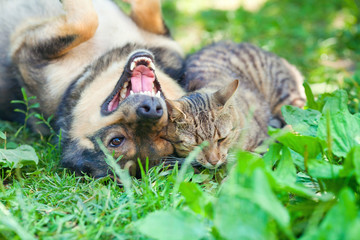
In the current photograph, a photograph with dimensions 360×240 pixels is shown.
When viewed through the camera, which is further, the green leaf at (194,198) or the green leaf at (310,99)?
the green leaf at (310,99)

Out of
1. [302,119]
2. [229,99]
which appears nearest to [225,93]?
[229,99]

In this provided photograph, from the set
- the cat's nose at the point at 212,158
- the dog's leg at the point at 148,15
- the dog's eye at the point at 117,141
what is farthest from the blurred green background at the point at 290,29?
the dog's eye at the point at 117,141

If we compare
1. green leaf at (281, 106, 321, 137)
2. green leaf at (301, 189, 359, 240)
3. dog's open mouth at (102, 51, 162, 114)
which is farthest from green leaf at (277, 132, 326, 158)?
dog's open mouth at (102, 51, 162, 114)

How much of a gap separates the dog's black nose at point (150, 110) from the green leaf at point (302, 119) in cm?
99

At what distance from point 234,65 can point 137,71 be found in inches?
64.3

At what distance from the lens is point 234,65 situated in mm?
4645

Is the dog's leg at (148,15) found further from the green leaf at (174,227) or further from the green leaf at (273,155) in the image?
the green leaf at (174,227)

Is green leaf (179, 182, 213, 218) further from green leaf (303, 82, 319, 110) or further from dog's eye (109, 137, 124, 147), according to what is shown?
green leaf (303, 82, 319, 110)

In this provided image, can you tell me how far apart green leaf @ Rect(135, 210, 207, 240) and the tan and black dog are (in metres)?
1.07

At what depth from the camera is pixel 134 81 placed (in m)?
3.38

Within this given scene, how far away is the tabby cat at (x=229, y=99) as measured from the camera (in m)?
3.35

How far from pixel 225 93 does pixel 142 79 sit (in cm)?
73

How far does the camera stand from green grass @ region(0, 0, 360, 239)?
6.37 ft

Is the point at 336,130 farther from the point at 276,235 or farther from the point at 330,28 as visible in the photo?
the point at 330,28
